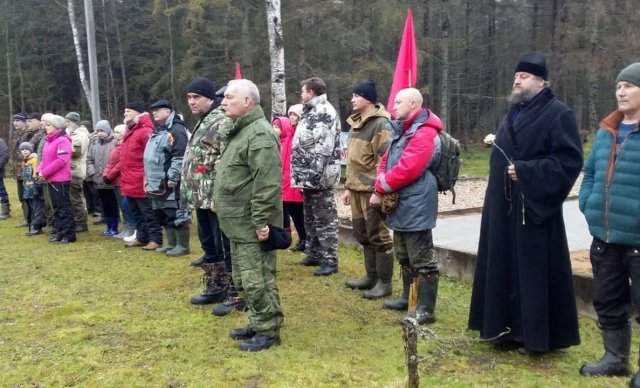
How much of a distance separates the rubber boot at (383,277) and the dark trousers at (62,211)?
4.89 metres

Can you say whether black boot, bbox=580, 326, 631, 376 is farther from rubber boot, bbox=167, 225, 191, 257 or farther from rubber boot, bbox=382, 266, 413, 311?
rubber boot, bbox=167, 225, 191, 257

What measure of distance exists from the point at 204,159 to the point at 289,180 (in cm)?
205

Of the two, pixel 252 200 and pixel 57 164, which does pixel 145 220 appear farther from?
pixel 252 200

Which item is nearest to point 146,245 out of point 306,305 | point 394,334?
point 306,305

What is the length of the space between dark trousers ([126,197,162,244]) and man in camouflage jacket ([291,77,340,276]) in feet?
7.99

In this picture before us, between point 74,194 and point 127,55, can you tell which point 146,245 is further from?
point 127,55

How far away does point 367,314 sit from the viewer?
5.18 metres

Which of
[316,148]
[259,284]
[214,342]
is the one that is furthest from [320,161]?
[214,342]

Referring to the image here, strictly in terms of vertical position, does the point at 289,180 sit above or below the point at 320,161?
below

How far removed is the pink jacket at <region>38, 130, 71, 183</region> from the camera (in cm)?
827

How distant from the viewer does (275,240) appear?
4223 mm

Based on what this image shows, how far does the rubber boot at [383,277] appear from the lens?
18.4 ft

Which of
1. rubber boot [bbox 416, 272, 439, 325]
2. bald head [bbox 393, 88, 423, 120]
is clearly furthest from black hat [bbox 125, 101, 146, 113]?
rubber boot [bbox 416, 272, 439, 325]

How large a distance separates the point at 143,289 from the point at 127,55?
26.4 meters
